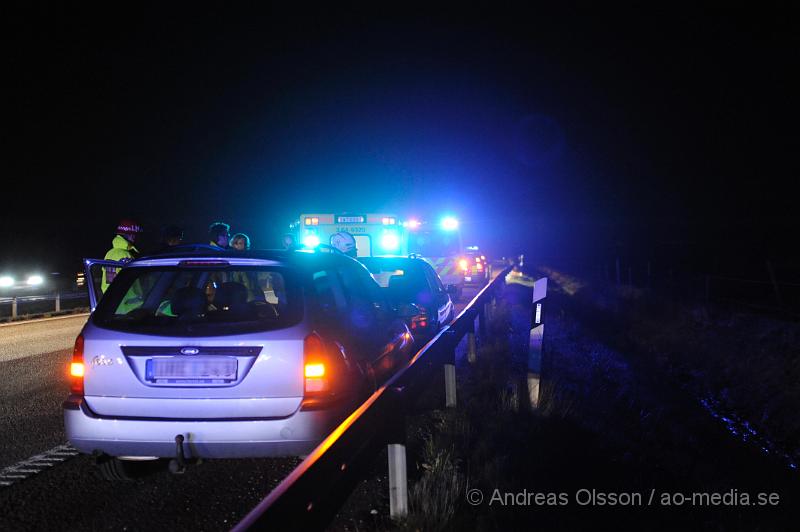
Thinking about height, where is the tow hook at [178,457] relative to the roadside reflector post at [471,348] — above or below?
above

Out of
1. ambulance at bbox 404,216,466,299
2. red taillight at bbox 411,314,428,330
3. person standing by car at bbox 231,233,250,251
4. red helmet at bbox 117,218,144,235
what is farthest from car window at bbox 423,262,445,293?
ambulance at bbox 404,216,466,299

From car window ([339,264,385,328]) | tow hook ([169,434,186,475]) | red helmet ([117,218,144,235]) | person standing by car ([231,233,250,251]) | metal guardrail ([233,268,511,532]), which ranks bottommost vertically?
tow hook ([169,434,186,475])

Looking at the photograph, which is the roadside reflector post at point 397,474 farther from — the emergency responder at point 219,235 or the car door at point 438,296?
the car door at point 438,296

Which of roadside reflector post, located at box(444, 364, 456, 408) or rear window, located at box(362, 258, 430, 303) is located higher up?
rear window, located at box(362, 258, 430, 303)

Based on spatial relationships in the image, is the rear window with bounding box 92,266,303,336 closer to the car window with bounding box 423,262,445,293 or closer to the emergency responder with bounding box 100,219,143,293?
the emergency responder with bounding box 100,219,143,293

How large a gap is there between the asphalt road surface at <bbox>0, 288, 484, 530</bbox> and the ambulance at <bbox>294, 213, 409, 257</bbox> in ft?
32.8

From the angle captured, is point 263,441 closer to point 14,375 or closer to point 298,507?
point 298,507

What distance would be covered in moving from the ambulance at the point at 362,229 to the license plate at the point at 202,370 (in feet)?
39.8

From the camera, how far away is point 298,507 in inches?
79.8

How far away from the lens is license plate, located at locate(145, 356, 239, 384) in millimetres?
3521

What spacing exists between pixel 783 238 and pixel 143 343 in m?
59.1

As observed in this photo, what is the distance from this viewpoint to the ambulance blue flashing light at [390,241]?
16.4 m

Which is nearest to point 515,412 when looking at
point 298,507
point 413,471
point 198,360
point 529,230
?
point 413,471

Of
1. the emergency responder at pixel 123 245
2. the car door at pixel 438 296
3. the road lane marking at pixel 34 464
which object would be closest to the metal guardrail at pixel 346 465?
the road lane marking at pixel 34 464
